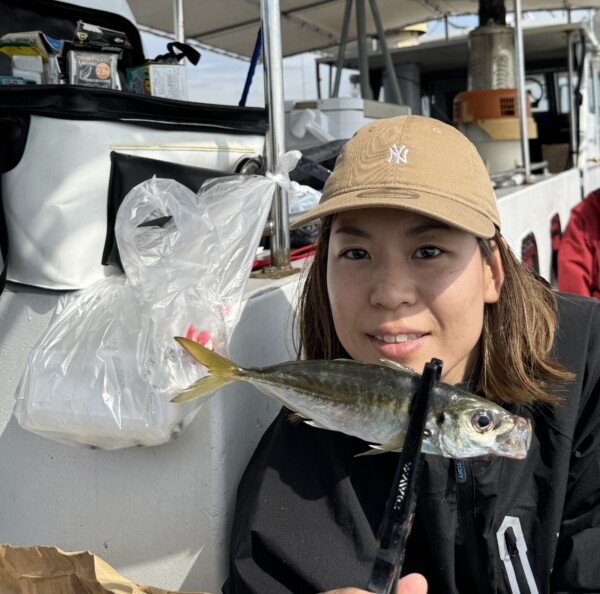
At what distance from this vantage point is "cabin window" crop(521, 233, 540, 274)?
12.9 feet

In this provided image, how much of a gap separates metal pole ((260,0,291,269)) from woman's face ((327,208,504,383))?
0.52 m

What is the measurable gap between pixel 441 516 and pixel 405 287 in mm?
402

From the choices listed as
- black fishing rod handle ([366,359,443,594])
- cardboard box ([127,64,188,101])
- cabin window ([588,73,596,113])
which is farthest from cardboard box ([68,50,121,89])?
cabin window ([588,73,596,113])

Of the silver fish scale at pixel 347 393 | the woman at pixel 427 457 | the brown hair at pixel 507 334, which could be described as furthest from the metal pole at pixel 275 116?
the silver fish scale at pixel 347 393

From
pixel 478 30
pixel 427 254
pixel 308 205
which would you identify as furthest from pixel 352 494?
pixel 478 30

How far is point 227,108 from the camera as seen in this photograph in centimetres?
188

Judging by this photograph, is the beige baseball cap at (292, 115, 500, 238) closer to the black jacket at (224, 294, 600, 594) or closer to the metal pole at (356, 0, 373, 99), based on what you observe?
the black jacket at (224, 294, 600, 594)

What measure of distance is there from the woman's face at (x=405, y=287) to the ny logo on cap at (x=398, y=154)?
0.09 metres

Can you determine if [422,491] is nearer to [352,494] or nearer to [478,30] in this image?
[352,494]

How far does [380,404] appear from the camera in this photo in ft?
3.31

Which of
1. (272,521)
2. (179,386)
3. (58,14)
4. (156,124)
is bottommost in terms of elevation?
(272,521)

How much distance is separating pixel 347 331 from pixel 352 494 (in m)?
0.29

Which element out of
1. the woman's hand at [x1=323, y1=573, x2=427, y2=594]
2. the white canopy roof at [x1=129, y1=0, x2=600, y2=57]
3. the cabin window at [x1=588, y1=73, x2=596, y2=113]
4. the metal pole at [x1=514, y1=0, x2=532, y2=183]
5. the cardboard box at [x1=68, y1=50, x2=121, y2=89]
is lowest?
the woman's hand at [x1=323, y1=573, x2=427, y2=594]

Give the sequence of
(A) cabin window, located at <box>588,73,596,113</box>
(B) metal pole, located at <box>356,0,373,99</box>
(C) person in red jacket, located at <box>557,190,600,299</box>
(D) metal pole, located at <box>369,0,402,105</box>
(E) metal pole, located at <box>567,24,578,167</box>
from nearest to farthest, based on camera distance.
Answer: (C) person in red jacket, located at <box>557,190,600,299</box>, (B) metal pole, located at <box>356,0,373,99</box>, (D) metal pole, located at <box>369,0,402,105</box>, (E) metal pole, located at <box>567,24,578,167</box>, (A) cabin window, located at <box>588,73,596,113</box>
